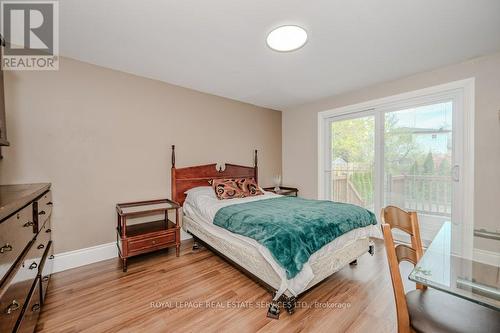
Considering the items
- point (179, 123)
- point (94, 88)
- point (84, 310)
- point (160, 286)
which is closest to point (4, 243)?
point (84, 310)

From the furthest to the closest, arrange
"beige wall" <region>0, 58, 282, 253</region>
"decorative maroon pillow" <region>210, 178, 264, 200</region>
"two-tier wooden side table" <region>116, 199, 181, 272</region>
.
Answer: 1. "decorative maroon pillow" <region>210, 178, 264, 200</region>
2. "two-tier wooden side table" <region>116, 199, 181, 272</region>
3. "beige wall" <region>0, 58, 282, 253</region>

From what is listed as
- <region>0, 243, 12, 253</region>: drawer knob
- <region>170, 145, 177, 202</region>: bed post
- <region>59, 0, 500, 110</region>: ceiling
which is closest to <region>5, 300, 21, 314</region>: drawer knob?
<region>0, 243, 12, 253</region>: drawer knob

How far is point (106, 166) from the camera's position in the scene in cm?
257

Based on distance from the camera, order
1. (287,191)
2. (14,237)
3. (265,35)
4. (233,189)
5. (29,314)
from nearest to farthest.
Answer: (14,237) < (29,314) < (265,35) < (233,189) < (287,191)

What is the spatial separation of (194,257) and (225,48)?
246 cm

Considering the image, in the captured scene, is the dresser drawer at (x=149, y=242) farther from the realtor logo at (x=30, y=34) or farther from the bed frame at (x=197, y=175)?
the realtor logo at (x=30, y=34)

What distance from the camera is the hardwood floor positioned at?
153cm

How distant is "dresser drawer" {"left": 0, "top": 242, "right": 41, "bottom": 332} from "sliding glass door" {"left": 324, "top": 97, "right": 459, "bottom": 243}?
12.7 ft

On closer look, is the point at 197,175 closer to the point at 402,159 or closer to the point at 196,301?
the point at 196,301

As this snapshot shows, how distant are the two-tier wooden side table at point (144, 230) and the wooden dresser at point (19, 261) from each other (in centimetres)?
80

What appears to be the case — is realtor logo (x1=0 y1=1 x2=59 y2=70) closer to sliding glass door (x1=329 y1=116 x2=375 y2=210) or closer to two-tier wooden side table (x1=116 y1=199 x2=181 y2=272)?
two-tier wooden side table (x1=116 y1=199 x2=181 y2=272)

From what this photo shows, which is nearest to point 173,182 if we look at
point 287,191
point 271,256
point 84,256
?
point 84,256

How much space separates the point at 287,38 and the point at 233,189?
2.01 meters

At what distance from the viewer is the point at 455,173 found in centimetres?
258
